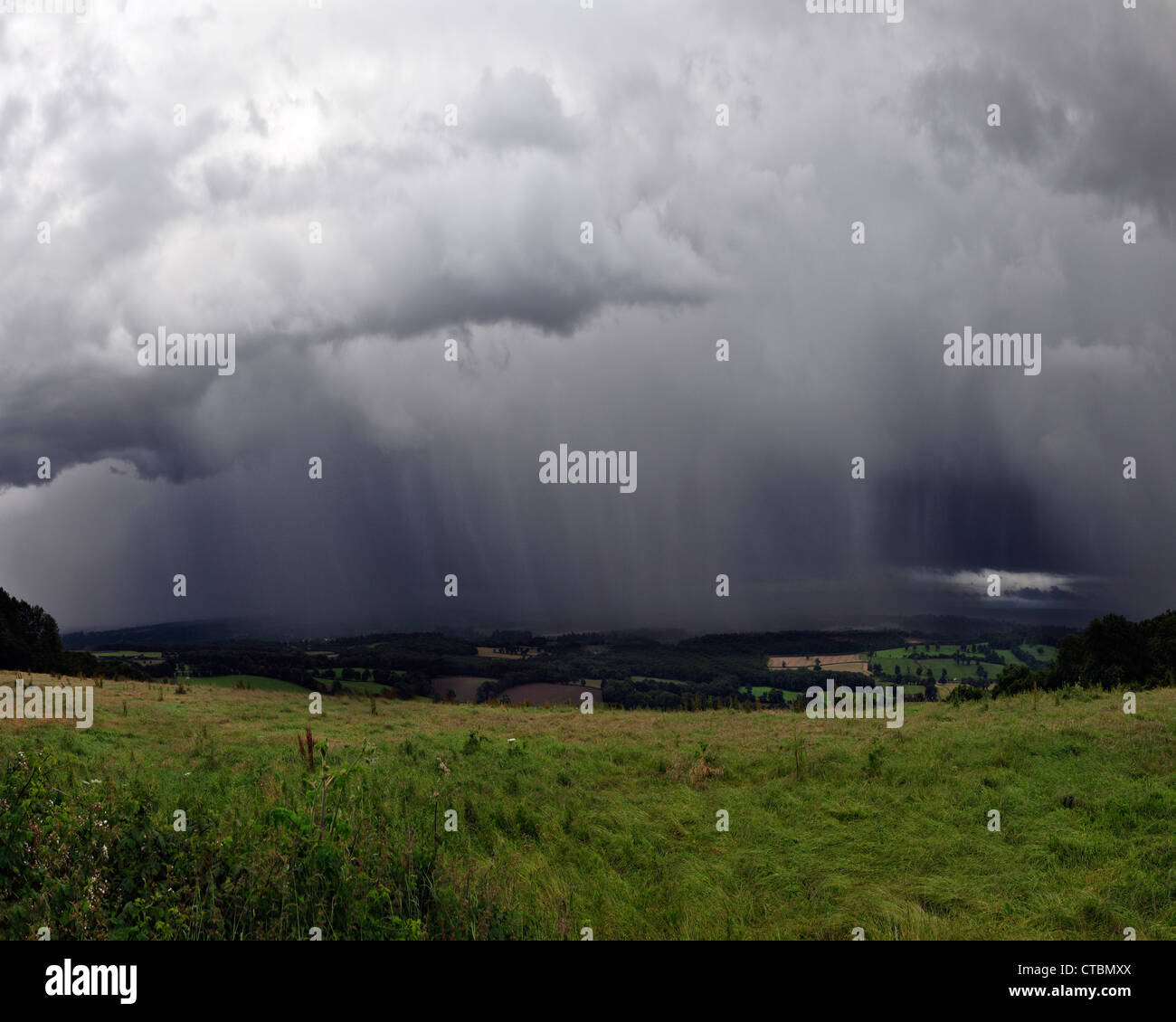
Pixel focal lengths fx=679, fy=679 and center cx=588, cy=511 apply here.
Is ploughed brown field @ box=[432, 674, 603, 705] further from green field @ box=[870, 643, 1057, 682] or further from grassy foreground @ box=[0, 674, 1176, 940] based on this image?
green field @ box=[870, 643, 1057, 682]

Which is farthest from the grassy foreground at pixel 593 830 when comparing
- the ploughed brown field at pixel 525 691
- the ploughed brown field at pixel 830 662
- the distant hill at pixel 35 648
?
the ploughed brown field at pixel 830 662

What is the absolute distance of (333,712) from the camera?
89.0 ft

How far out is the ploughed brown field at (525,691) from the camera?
127 feet

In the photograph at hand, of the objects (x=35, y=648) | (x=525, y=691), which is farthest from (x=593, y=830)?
(x=35, y=648)

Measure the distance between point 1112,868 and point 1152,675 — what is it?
102ft

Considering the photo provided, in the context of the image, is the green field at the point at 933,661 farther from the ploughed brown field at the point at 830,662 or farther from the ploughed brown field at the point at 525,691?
the ploughed brown field at the point at 525,691

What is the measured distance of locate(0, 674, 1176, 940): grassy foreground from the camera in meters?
6.17

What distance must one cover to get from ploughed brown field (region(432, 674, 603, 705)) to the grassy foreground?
16.2 m

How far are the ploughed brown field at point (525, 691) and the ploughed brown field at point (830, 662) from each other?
35691mm

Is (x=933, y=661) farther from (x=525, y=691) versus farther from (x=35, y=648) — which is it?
(x=35, y=648)

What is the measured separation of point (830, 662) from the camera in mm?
83250

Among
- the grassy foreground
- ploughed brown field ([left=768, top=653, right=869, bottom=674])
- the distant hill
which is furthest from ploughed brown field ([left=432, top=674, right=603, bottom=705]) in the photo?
ploughed brown field ([left=768, top=653, right=869, bottom=674])
